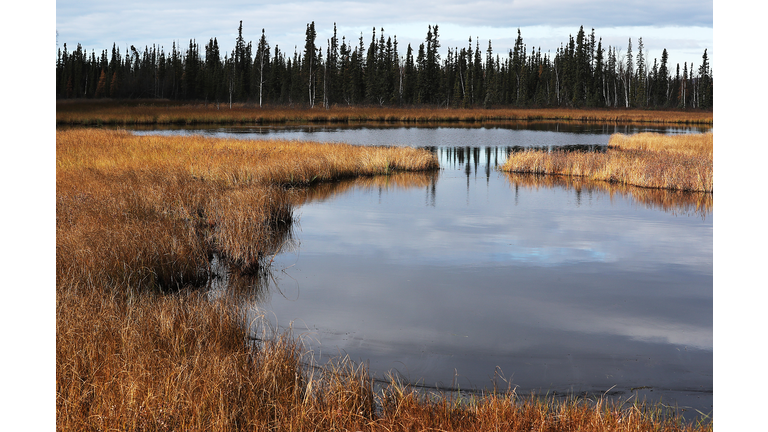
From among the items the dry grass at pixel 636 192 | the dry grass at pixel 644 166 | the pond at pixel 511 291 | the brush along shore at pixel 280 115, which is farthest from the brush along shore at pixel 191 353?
the brush along shore at pixel 280 115

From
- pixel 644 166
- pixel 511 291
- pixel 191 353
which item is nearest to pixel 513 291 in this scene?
pixel 511 291

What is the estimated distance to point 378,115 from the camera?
6122cm

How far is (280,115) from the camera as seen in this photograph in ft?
184

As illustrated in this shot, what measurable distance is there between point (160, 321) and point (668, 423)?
4568 millimetres

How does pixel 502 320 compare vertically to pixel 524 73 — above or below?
below

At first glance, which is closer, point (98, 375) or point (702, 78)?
point (98, 375)

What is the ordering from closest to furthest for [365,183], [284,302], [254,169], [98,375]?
[98,375] < [284,302] < [254,169] < [365,183]

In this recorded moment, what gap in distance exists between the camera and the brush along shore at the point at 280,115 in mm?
48084

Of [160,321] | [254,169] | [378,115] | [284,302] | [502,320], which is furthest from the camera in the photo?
[378,115]

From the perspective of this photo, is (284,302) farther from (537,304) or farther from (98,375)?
(98,375)

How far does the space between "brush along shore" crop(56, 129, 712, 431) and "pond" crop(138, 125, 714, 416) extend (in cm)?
73

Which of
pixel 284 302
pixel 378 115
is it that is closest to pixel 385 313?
pixel 284 302

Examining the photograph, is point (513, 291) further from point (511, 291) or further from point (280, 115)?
point (280, 115)

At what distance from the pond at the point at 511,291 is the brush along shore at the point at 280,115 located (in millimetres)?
34322
